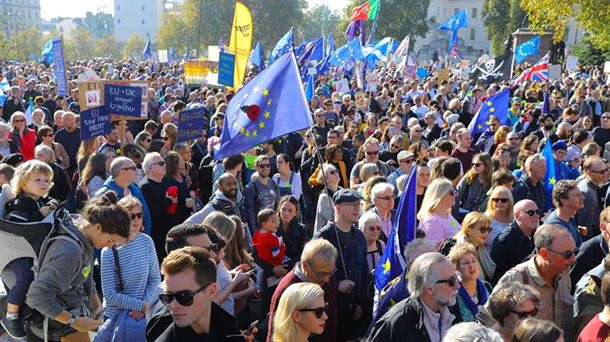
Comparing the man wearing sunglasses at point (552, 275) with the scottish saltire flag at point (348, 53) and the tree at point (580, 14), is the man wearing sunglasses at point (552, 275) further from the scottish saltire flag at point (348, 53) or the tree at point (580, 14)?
the scottish saltire flag at point (348, 53)

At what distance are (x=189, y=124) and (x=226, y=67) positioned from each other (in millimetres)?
4078

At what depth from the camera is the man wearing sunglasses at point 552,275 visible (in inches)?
189

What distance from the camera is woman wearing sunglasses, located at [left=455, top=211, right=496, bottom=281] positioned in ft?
18.3

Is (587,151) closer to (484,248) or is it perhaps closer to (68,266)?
(484,248)

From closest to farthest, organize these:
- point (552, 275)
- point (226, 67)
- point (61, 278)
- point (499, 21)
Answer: point (61, 278) < point (552, 275) < point (226, 67) < point (499, 21)

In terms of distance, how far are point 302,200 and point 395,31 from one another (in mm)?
72843

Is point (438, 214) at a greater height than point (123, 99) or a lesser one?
lesser

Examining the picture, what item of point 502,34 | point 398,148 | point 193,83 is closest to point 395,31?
point 502,34

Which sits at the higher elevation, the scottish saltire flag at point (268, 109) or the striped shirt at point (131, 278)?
the scottish saltire flag at point (268, 109)

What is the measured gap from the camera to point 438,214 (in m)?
6.39

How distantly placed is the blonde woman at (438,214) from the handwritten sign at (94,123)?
522cm

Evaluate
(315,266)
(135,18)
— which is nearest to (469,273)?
(315,266)

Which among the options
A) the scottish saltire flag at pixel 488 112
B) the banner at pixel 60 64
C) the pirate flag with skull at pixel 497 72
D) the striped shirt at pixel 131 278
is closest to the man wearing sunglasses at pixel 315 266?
the striped shirt at pixel 131 278

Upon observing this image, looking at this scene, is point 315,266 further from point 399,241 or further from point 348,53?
point 348,53
